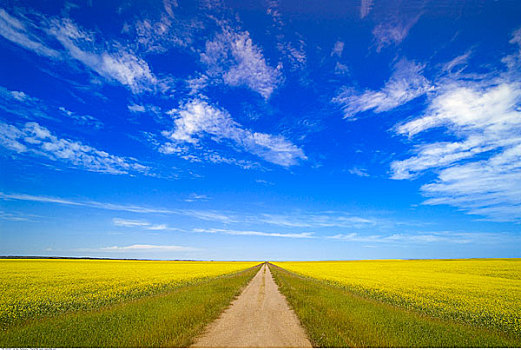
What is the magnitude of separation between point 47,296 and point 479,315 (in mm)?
24537

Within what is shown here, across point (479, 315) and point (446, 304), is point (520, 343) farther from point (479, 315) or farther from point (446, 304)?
point (446, 304)

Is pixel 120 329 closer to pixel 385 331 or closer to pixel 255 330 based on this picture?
pixel 255 330

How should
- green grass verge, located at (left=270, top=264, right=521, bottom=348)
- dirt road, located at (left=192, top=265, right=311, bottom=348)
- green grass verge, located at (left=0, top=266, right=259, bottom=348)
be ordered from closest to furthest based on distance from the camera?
1. green grass verge, located at (left=0, top=266, right=259, bottom=348)
2. dirt road, located at (left=192, top=265, right=311, bottom=348)
3. green grass verge, located at (left=270, top=264, right=521, bottom=348)

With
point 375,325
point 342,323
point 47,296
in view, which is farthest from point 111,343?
point 47,296

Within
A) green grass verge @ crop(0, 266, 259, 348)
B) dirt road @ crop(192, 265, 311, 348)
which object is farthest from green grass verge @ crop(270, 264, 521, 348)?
green grass verge @ crop(0, 266, 259, 348)

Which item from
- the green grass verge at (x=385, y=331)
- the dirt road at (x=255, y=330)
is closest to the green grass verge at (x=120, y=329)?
the dirt road at (x=255, y=330)

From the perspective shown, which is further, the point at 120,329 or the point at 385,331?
the point at 385,331

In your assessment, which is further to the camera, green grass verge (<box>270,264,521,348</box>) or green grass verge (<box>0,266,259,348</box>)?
green grass verge (<box>270,264,521,348</box>)

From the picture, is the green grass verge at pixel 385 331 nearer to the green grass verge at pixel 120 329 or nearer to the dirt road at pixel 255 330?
the dirt road at pixel 255 330

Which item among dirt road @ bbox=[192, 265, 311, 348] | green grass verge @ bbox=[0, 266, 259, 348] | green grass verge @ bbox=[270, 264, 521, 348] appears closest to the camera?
green grass verge @ bbox=[0, 266, 259, 348]

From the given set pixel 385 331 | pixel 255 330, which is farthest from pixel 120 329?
pixel 385 331

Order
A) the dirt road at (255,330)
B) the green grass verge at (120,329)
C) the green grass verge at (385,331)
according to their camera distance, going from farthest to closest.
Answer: the green grass verge at (385,331) → the dirt road at (255,330) → the green grass verge at (120,329)

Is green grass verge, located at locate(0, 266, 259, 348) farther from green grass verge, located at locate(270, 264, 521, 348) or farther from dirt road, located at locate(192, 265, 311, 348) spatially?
green grass verge, located at locate(270, 264, 521, 348)

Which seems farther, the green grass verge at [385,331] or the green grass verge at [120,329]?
the green grass verge at [385,331]
